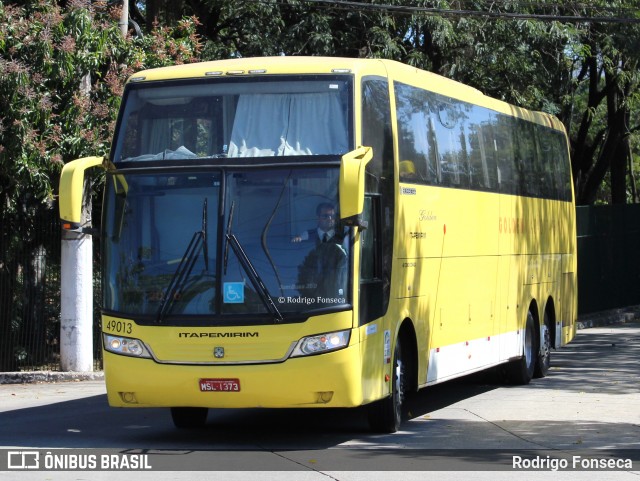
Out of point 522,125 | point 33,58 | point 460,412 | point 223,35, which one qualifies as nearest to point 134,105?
point 460,412

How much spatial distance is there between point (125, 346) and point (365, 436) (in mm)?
2601

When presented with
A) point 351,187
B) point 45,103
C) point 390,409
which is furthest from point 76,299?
point 351,187

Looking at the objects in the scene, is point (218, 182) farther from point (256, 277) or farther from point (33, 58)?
point (33, 58)

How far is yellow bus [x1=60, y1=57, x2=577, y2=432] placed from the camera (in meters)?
10.7

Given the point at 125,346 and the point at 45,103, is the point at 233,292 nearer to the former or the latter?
the point at 125,346

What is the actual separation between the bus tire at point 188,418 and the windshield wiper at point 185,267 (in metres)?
2.10

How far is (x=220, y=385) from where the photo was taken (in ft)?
35.2

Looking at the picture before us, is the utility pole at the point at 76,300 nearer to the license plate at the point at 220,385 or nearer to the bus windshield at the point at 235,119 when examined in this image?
the bus windshield at the point at 235,119

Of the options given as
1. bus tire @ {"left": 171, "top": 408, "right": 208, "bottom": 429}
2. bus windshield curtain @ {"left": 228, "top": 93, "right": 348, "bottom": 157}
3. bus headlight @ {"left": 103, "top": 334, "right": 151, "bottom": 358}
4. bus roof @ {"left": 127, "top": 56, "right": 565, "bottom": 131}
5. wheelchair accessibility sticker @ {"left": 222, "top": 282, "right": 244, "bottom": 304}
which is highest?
bus roof @ {"left": 127, "top": 56, "right": 565, "bottom": 131}

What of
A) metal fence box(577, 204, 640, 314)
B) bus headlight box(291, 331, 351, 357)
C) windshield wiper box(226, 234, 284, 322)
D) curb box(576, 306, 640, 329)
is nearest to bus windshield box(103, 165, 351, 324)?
windshield wiper box(226, 234, 284, 322)

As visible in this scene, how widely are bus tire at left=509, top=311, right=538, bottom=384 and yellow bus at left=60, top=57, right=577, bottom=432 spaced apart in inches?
178

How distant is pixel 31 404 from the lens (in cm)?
1527

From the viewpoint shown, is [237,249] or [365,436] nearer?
[237,249]

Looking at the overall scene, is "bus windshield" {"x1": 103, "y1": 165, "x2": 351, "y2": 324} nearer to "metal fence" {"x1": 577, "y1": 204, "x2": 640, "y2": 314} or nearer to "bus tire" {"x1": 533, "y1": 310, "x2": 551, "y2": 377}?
"bus tire" {"x1": 533, "y1": 310, "x2": 551, "y2": 377}
